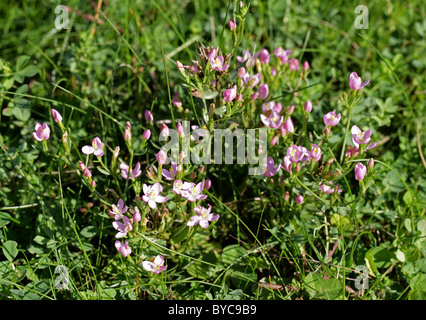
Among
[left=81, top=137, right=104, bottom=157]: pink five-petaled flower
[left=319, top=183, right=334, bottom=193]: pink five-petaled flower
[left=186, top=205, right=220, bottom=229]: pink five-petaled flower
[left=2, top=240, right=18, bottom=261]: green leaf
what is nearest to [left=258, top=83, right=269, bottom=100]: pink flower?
[left=319, top=183, right=334, bottom=193]: pink five-petaled flower

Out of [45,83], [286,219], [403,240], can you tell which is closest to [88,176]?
[286,219]

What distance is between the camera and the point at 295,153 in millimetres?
2006

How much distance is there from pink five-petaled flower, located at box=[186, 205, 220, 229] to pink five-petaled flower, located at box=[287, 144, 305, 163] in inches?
15.5

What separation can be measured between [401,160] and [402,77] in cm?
78

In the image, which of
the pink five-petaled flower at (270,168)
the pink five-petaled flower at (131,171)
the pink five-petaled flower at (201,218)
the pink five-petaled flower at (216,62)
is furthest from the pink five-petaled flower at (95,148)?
the pink five-petaled flower at (270,168)

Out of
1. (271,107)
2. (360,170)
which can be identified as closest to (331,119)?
(360,170)

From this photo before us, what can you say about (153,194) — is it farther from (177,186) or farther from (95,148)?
(95,148)

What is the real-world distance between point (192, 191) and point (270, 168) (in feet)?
1.27

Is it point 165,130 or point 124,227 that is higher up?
point 165,130

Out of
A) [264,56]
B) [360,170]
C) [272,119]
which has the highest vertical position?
[264,56]

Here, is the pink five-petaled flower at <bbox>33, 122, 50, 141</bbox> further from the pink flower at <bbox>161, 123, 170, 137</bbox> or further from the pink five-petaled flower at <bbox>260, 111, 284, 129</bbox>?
the pink five-petaled flower at <bbox>260, 111, 284, 129</bbox>

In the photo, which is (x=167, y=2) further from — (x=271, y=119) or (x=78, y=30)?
(x=271, y=119)
